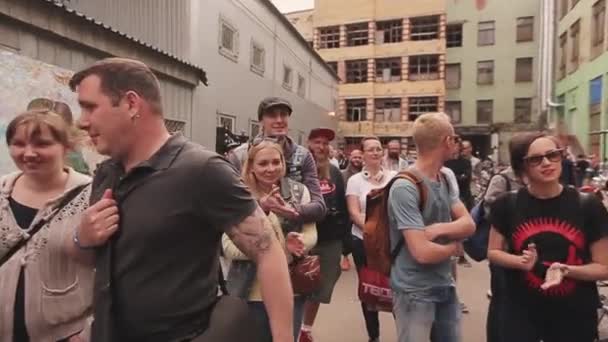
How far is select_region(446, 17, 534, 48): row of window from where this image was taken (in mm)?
37125

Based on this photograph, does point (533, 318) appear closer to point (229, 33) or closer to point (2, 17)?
point (2, 17)

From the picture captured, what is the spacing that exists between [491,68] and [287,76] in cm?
2416

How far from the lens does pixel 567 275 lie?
8.08 feet

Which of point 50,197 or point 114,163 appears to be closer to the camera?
point 114,163

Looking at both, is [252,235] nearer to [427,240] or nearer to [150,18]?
[427,240]

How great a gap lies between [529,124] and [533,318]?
37.6 m

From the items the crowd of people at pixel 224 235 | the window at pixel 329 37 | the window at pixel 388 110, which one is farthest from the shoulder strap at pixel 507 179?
the window at pixel 329 37

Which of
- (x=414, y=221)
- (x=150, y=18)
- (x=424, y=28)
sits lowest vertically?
(x=414, y=221)

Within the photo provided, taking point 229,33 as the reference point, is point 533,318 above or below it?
below

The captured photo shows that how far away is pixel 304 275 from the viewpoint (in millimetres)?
3033

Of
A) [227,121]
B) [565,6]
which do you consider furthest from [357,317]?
[565,6]

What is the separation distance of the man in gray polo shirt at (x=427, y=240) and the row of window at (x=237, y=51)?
10.2 meters

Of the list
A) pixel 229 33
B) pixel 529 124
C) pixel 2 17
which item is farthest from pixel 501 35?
pixel 2 17

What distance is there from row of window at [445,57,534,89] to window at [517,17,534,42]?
145 centimetres
